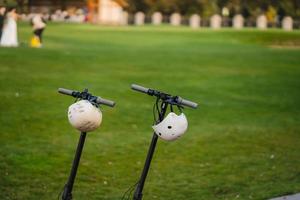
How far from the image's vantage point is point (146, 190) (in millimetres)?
9531

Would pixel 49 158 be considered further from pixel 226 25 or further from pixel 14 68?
pixel 226 25

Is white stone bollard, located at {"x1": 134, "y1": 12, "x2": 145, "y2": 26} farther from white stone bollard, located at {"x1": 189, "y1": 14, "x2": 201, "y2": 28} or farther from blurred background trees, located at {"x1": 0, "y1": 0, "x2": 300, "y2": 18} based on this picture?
white stone bollard, located at {"x1": 189, "y1": 14, "x2": 201, "y2": 28}

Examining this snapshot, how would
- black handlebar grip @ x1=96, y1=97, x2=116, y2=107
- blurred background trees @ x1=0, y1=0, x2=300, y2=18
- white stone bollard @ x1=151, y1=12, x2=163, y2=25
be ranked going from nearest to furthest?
1. black handlebar grip @ x1=96, y1=97, x2=116, y2=107
2. white stone bollard @ x1=151, y1=12, x2=163, y2=25
3. blurred background trees @ x1=0, y1=0, x2=300, y2=18

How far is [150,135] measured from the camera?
523 inches

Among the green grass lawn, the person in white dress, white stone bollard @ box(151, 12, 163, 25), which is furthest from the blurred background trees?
the green grass lawn

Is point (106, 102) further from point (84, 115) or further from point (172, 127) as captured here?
point (172, 127)

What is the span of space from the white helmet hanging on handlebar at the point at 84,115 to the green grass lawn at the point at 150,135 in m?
2.85

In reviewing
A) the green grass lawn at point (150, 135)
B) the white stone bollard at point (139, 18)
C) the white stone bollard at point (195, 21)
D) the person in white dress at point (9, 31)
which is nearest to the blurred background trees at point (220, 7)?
the white stone bollard at point (139, 18)

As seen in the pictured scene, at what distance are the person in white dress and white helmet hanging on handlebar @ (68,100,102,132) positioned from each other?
2573 cm

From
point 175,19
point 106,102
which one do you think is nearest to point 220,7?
point 175,19

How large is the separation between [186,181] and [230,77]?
13934 mm

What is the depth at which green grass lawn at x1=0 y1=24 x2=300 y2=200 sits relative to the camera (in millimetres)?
9773

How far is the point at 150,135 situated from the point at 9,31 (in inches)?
792

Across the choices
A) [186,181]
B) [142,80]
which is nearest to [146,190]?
[186,181]
